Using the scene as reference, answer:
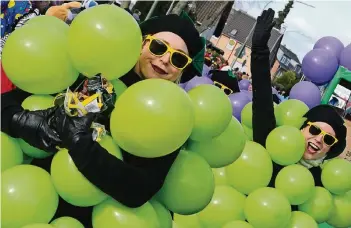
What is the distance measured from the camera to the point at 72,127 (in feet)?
5.10

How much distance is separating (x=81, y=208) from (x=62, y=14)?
317 centimetres

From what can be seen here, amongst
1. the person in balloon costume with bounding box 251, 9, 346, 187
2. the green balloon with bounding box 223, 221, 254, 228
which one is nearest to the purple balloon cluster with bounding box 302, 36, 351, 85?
the person in balloon costume with bounding box 251, 9, 346, 187

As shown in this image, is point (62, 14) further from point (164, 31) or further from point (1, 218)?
point (1, 218)

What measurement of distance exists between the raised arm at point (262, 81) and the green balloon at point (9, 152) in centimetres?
183

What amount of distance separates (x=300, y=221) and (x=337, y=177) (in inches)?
19.1

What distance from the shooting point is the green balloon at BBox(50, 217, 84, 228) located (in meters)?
1.72

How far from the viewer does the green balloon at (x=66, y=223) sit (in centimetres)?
172

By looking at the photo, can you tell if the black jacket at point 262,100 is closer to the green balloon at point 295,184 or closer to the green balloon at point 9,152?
the green balloon at point 295,184

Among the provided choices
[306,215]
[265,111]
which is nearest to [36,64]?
[265,111]

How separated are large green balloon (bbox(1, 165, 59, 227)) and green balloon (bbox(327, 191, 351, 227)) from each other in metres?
2.43

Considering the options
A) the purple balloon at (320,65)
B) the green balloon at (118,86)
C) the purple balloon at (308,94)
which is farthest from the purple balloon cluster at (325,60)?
the green balloon at (118,86)

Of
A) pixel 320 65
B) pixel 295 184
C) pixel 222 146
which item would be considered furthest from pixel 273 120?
pixel 320 65

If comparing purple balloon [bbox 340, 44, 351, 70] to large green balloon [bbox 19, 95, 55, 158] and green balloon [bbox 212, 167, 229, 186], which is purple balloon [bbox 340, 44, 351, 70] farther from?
large green balloon [bbox 19, 95, 55, 158]

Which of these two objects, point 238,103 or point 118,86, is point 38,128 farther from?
point 238,103
